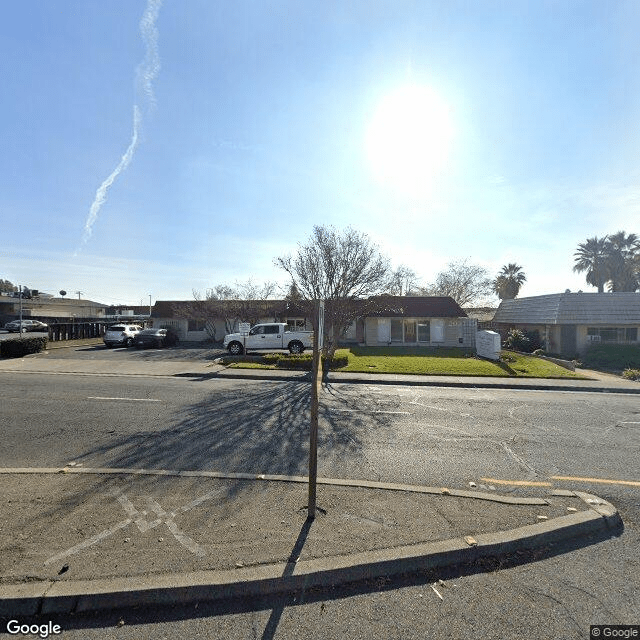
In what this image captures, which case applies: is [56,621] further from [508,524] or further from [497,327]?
[497,327]

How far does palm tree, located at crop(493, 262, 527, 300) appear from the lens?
155ft

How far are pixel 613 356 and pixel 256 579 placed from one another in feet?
83.9

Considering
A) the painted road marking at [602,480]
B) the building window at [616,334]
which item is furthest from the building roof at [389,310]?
the painted road marking at [602,480]

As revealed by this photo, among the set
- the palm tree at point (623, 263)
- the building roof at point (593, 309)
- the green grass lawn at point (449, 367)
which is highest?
the palm tree at point (623, 263)

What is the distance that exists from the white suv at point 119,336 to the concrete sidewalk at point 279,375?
8.26 meters

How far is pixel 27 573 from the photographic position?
2.81m

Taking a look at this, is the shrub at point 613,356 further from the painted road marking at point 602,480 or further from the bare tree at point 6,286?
the bare tree at point 6,286

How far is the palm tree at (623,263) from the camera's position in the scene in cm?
3756

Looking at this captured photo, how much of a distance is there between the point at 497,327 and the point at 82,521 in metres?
35.8

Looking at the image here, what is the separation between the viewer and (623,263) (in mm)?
37781

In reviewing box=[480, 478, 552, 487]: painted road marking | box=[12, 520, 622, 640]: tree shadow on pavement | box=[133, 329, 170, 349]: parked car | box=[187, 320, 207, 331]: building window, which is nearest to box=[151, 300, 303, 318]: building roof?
box=[187, 320, 207, 331]: building window

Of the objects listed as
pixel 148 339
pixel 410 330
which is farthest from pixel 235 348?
pixel 410 330

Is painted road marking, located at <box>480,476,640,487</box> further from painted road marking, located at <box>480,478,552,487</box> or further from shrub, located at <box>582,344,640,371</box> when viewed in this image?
shrub, located at <box>582,344,640,371</box>

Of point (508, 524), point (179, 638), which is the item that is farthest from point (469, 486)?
point (179, 638)
